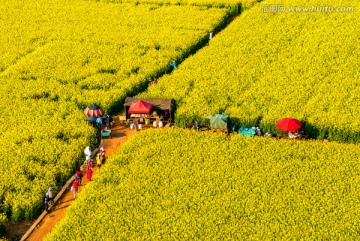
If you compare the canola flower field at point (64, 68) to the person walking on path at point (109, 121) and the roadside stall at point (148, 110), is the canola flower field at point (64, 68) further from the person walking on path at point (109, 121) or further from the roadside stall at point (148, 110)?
the roadside stall at point (148, 110)

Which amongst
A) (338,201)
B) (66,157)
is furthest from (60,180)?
(338,201)

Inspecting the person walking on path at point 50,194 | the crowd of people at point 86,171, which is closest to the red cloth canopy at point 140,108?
the crowd of people at point 86,171

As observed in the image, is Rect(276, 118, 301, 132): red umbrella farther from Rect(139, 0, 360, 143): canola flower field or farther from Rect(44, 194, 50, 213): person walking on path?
Rect(44, 194, 50, 213): person walking on path

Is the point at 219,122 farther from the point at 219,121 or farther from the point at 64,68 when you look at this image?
the point at 64,68

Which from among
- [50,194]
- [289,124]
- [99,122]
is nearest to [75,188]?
[50,194]

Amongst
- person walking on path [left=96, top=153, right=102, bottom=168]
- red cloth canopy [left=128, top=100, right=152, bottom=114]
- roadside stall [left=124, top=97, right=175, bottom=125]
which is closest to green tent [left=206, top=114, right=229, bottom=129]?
roadside stall [left=124, top=97, right=175, bottom=125]

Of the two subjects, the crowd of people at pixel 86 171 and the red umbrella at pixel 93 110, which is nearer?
the crowd of people at pixel 86 171
